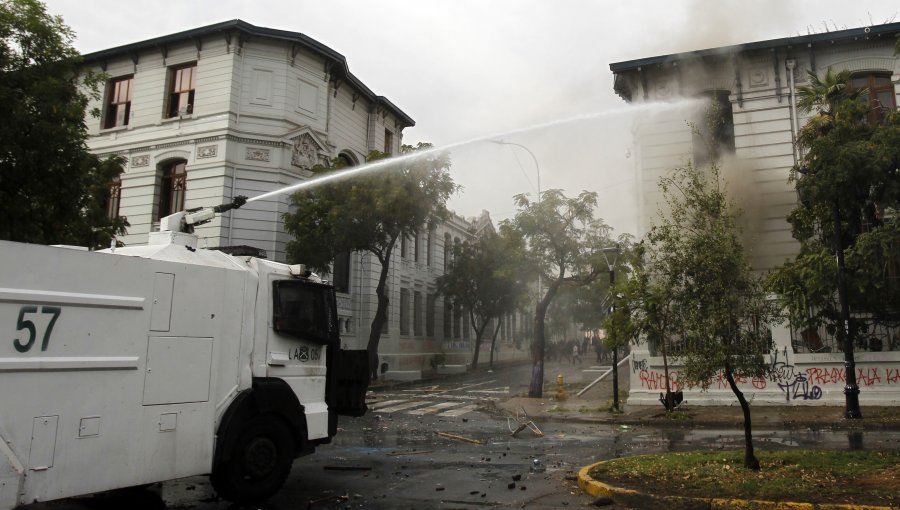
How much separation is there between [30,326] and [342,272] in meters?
25.3

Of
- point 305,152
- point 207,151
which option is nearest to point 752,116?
point 305,152

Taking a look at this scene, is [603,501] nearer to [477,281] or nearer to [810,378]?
[810,378]

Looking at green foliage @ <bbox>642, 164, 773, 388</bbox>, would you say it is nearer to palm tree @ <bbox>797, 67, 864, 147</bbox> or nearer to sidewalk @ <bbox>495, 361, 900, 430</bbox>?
sidewalk @ <bbox>495, 361, 900, 430</bbox>

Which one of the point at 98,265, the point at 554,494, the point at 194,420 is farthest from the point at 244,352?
the point at 554,494

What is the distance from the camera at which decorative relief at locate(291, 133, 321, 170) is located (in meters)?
26.0

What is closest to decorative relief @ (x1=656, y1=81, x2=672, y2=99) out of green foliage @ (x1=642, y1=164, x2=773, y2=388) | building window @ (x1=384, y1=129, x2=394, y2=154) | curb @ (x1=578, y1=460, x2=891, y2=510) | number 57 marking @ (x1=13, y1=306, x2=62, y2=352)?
green foliage @ (x1=642, y1=164, x2=773, y2=388)

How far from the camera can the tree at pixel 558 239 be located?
21375 mm

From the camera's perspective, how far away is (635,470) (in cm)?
823

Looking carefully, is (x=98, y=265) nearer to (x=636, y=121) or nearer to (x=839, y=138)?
(x=839, y=138)

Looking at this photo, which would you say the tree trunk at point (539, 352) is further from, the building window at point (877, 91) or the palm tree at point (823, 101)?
the building window at point (877, 91)

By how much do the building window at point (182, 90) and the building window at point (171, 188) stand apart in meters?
2.25

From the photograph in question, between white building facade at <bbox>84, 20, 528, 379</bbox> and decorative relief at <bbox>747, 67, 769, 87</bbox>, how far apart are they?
16.6 m

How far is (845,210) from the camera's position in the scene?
52.6 ft

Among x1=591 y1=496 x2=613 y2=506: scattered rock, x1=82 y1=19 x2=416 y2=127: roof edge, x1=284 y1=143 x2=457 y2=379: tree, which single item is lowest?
x1=591 y1=496 x2=613 y2=506: scattered rock
